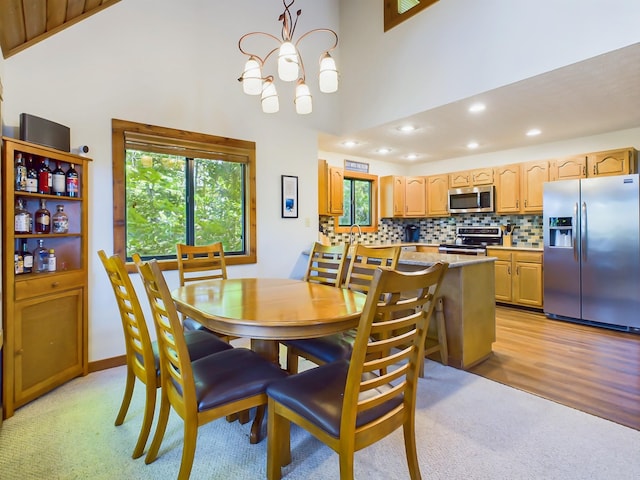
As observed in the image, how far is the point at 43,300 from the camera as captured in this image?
231cm

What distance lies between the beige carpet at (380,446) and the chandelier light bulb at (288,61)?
81.4 inches

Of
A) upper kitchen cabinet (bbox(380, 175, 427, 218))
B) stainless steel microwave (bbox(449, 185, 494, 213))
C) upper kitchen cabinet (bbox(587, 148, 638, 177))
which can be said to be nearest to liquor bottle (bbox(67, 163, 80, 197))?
upper kitchen cabinet (bbox(380, 175, 427, 218))

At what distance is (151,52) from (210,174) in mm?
1171

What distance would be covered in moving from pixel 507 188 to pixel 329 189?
264cm

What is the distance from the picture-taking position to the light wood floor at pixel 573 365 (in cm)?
225

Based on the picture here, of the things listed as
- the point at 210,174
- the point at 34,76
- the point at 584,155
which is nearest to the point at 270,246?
the point at 210,174

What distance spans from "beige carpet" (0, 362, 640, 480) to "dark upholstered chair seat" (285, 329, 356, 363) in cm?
43

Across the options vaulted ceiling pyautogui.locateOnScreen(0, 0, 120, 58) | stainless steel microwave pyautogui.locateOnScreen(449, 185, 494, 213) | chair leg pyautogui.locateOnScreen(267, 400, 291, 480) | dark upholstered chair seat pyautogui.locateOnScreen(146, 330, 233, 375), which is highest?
vaulted ceiling pyautogui.locateOnScreen(0, 0, 120, 58)

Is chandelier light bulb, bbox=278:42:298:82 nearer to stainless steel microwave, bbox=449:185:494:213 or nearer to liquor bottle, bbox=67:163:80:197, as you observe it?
liquor bottle, bbox=67:163:80:197

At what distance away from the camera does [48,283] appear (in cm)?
234

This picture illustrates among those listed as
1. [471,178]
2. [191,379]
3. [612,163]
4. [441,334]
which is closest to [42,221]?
[191,379]

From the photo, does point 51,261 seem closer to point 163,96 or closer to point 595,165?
point 163,96

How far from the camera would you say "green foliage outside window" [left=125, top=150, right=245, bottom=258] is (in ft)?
10.2

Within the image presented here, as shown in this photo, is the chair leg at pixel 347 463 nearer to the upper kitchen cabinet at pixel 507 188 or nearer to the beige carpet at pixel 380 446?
the beige carpet at pixel 380 446
